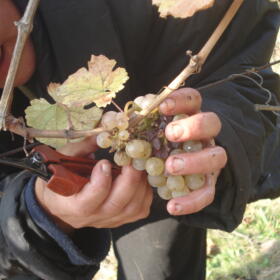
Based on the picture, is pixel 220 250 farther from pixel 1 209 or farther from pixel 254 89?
pixel 1 209

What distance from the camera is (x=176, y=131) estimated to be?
2.06 feet

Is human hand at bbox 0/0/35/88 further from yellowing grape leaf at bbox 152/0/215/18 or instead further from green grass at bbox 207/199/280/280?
green grass at bbox 207/199/280/280

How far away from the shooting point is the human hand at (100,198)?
0.74 m

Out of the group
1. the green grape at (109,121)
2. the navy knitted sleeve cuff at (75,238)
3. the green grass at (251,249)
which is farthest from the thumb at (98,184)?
the green grass at (251,249)

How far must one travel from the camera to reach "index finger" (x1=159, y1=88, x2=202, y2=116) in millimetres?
642

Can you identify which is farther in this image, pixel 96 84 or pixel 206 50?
pixel 96 84

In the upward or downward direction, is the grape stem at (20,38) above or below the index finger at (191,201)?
above

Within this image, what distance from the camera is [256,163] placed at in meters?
1.16

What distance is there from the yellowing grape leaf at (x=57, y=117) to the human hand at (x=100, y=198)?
0.32ft

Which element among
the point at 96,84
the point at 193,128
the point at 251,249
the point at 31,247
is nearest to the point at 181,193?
the point at 193,128

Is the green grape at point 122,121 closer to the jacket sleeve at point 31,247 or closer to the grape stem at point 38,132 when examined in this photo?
the grape stem at point 38,132

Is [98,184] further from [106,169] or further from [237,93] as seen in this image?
[237,93]

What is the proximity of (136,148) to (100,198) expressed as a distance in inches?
6.8

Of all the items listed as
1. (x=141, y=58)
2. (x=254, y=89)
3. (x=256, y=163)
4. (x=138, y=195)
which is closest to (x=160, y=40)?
(x=141, y=58)
